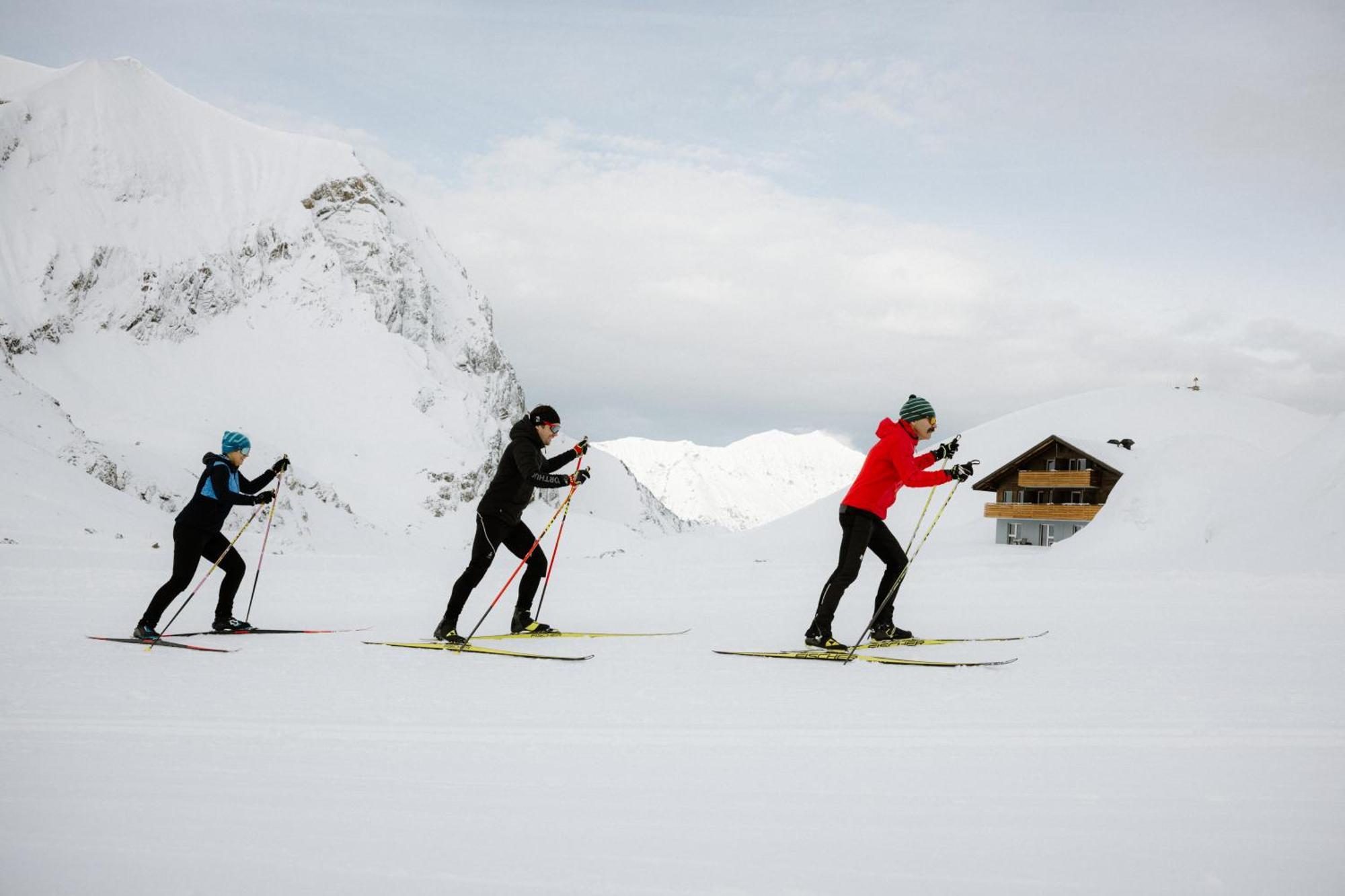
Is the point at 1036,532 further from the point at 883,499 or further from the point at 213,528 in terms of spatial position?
the point at 213,528

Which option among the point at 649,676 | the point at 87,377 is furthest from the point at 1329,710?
the point at 87,377

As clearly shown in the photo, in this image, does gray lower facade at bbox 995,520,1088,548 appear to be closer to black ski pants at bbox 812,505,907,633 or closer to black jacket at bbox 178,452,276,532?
black ski pants at bbox 812,505,907,633

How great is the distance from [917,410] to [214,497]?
6671 mm

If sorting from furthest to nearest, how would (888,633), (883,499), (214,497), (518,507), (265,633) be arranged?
(265,633) < (518,507) < (214,497) < (888,633) < (883,499)

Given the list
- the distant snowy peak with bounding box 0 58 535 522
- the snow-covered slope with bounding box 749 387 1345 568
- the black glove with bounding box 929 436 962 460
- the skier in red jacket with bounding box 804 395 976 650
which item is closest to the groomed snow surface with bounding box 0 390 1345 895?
the skier in red jacket with bounding box 804 395 976 650

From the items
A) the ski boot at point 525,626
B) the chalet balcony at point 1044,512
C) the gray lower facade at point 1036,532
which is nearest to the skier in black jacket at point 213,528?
the ski boot at point 525,626

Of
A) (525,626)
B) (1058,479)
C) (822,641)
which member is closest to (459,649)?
(525,626)

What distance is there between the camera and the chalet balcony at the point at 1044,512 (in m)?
40.6

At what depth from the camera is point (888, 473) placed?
325 inches

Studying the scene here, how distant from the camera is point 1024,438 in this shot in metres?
60.5

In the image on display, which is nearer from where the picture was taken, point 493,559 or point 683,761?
point 683,761

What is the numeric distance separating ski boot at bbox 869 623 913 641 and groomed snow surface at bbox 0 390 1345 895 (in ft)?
1.16

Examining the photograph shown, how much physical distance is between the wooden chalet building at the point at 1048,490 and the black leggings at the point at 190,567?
3585 centimetres

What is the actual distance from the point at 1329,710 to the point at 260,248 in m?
88.2
